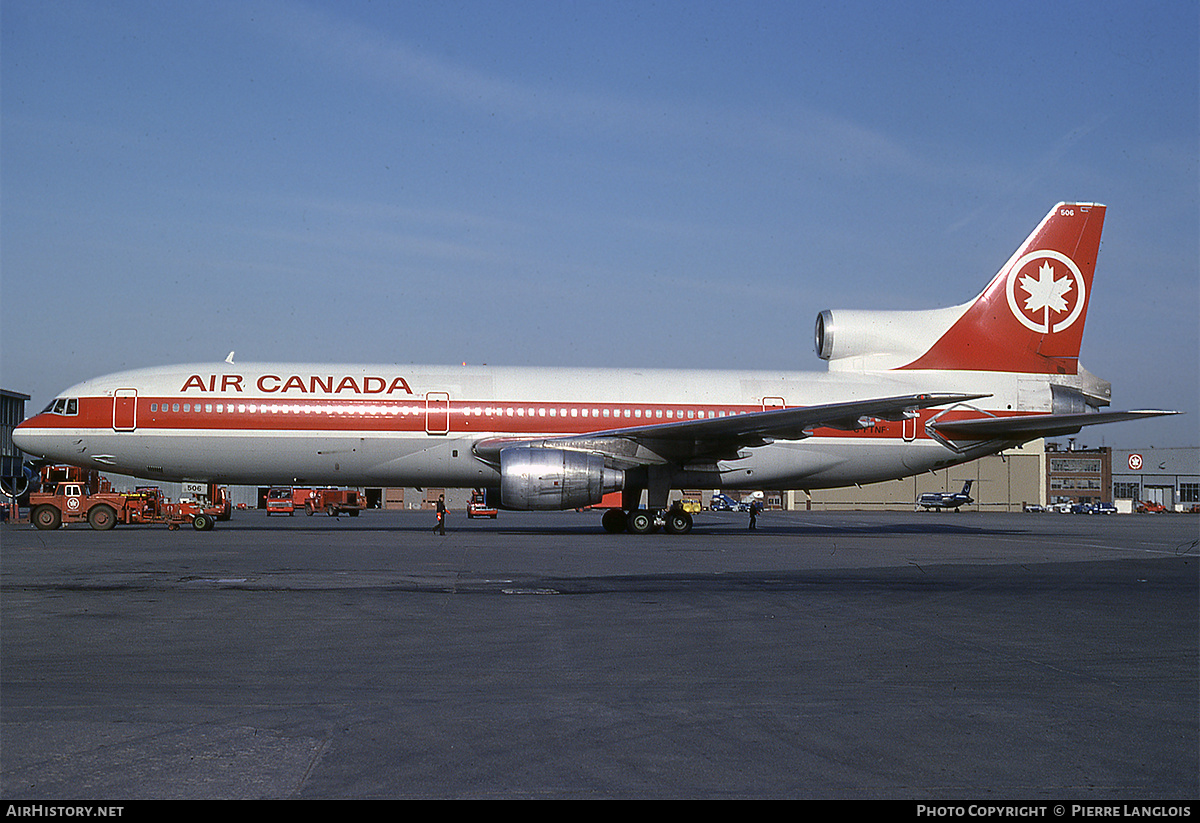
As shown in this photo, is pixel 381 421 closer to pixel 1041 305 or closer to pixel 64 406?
pixel 64 406

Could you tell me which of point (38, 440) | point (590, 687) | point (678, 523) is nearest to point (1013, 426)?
point (678, 523)

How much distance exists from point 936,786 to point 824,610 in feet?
19.4

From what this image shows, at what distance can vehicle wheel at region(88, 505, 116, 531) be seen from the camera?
86.4 feet

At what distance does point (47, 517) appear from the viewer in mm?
26453

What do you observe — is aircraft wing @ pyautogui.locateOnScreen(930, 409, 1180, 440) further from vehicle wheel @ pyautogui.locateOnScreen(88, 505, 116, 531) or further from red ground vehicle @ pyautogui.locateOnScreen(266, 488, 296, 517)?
red ground vehicle @ pyautogui.locateOnScreen(266, 488, 296, 517)

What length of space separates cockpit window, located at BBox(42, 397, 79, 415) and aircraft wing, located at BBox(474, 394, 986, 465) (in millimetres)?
10281

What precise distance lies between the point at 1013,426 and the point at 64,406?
25.4 metres

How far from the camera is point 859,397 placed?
2825cm

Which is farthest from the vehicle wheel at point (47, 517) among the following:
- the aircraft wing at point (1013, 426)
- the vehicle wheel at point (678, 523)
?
the aircraft wing at point (1013, 426)

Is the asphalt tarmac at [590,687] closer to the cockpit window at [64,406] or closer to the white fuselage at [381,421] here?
the white fuselage at [381,421]

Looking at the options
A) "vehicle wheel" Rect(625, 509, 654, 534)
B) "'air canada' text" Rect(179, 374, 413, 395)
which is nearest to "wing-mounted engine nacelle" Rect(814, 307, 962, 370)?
"vehicle wheel" Rect(625, 509, 654, 534)

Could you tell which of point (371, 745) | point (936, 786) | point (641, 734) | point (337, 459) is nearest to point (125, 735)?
point (371, 745)

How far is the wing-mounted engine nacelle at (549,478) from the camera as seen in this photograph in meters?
23.6
